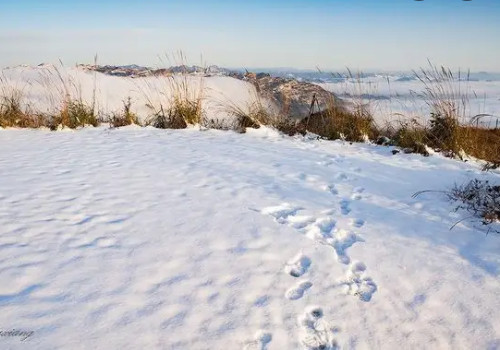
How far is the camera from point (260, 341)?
188 centimetres

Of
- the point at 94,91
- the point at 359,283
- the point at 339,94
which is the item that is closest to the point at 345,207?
the point at 359,283

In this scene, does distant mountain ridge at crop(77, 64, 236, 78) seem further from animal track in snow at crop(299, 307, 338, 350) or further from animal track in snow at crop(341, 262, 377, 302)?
animal track in snow at crop(299, 307, 338, 350)

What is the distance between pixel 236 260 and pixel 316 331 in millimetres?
733

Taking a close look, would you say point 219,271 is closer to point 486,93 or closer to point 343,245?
point 343,245

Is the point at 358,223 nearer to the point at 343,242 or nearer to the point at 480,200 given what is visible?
the point at 343,242

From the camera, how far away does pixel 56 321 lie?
74.1 inches

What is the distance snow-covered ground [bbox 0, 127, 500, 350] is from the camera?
1945 millimetres

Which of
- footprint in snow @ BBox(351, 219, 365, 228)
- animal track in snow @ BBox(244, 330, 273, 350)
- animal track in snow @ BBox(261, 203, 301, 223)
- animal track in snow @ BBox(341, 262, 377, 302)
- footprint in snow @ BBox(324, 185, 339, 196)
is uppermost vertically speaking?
footprint in snow @ BBox(324, 185, 339, 196)

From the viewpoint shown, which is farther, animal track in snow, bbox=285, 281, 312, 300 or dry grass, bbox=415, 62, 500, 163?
dry grass, bbox=415, 62, 500, 163

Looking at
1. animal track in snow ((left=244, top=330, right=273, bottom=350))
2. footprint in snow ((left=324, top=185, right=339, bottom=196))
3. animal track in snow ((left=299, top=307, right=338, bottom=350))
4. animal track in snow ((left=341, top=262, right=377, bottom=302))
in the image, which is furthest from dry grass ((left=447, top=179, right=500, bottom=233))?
animal track in snow ((left=244, top=330, right=273, bottom=350))

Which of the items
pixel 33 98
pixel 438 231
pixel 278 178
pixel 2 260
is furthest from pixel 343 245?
pixel 33 98

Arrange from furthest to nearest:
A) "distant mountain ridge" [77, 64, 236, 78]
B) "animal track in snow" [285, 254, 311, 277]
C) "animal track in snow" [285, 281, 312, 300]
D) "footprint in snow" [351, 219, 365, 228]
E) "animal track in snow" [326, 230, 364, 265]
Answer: "distant mountain ridge" [77, 64, 236, 78]
"footprint in snow" [351, 219, 365, 228]
"animal track in snow" [326, 230, 364, 265]
"animal track in snow" [285, 254, 311, 277]
"animal track in snow" [285, 281, 312, 300]

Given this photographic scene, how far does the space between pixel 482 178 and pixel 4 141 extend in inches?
244

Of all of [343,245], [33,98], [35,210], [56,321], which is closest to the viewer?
[56,321]
